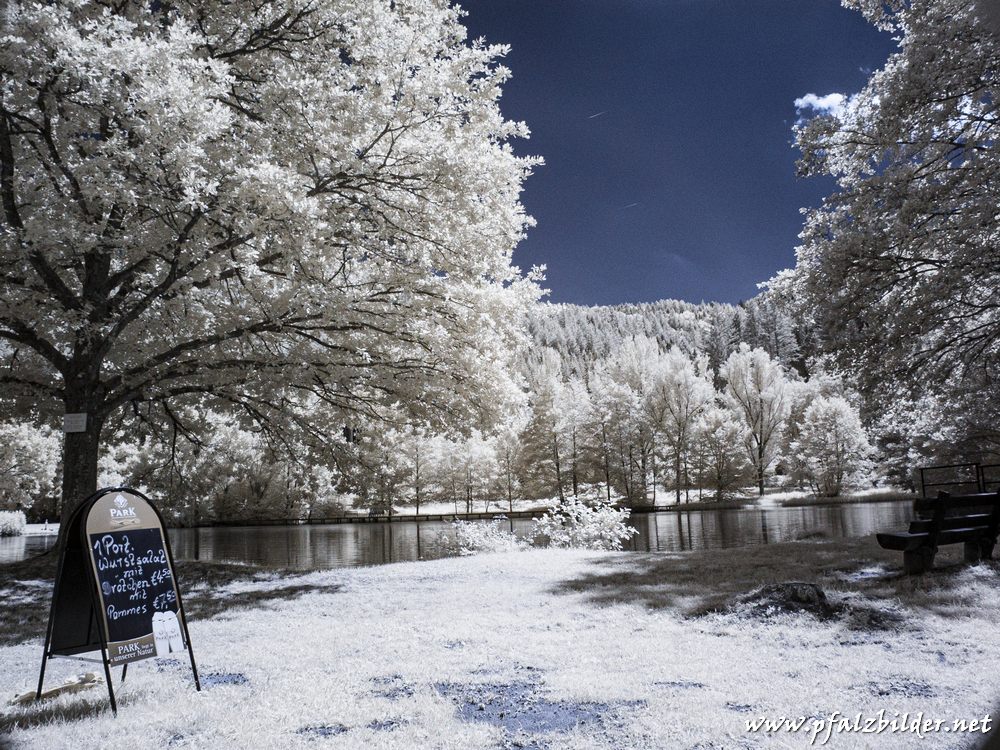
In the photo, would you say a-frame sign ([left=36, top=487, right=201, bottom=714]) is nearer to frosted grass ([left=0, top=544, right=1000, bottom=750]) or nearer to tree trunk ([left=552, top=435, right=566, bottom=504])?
frosted grass ([left=0, top=544, right=1000, bottom=750])

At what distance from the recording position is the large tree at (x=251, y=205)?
6.50 m

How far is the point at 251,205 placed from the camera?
7.52m

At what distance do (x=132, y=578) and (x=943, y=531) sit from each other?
800 centimetres

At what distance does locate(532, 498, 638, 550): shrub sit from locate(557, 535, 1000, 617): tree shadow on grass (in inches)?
196

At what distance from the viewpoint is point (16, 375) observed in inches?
424

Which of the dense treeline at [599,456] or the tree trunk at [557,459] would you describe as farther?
the tree trunk at [557,459]

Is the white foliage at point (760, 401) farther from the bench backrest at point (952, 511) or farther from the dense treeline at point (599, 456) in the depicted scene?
the bench backrest at point (952, 511)

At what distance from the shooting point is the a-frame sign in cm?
411

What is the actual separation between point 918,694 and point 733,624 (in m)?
1.91

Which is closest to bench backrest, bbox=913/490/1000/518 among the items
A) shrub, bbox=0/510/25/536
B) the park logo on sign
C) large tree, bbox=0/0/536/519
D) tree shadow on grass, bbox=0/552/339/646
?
large tree, bbox=0/0/536/519

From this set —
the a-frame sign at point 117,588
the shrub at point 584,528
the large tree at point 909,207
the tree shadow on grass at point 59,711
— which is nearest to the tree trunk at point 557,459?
the shrub at point 584,528

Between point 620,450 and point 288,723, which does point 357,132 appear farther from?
point 620,450

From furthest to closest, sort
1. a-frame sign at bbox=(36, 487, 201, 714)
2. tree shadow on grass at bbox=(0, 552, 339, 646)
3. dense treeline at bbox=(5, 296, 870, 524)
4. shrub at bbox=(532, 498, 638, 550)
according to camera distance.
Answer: dense treeline at bbox=(5, 296, 870, 524), shrub at bbox=(532, 498, 638, 550), tree shadow on grass at bbox=(0, 552, 339, 646), a-frame sign at bbox=(36, 487, 201, 714)

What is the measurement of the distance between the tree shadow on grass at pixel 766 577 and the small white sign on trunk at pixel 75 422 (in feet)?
24.7
